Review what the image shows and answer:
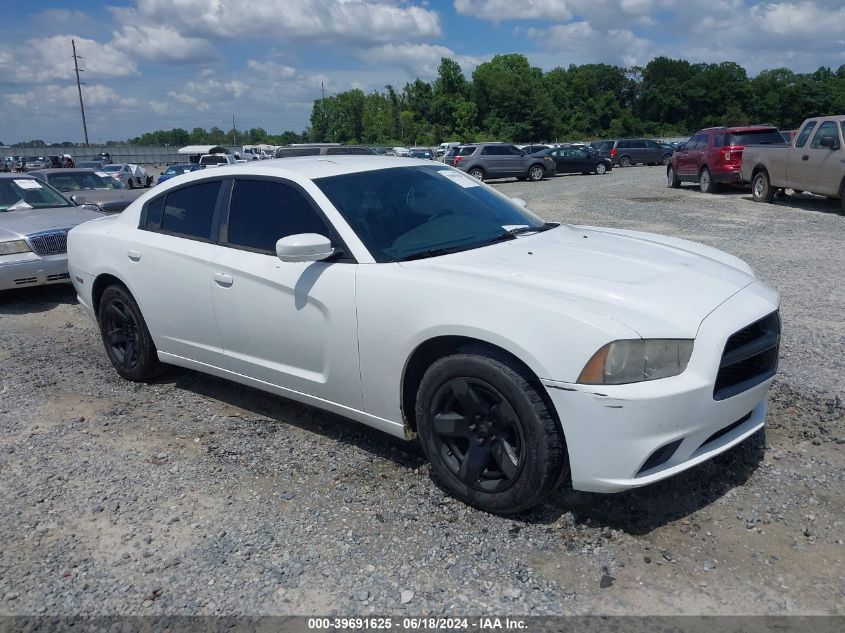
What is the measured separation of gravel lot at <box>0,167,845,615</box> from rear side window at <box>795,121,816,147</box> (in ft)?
35.4

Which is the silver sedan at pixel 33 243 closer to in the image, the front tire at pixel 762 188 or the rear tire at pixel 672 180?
the front tire at pixel 762 188

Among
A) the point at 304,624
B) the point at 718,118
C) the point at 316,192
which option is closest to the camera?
the point at 304,624

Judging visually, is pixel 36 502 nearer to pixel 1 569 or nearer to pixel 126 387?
pixel 1 569

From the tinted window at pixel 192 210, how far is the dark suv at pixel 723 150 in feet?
52.3

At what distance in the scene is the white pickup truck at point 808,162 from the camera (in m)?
13.3

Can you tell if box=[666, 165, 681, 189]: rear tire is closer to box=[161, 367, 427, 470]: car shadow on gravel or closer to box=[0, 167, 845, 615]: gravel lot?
box=[0, 167, 845, 615]: gravel lot

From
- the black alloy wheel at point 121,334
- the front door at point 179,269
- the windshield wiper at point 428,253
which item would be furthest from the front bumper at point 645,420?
the black alloy wheel at point 121,334

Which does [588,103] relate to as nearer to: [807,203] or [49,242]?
[807,203]

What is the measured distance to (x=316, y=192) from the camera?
4.06 m

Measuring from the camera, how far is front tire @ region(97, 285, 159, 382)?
5.15 meters

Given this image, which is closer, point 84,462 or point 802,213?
point 84,462

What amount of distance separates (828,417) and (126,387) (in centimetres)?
481

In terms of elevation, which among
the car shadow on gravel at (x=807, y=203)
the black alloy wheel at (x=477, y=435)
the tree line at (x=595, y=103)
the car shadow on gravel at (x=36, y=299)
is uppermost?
the tree line at (x=595, y=103)

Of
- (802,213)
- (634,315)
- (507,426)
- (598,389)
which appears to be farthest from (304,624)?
(802,213)
